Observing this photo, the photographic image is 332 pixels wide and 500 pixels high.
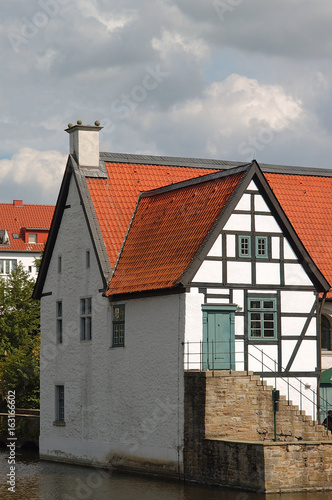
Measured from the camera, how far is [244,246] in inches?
1277

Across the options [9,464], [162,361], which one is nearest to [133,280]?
[162,361]

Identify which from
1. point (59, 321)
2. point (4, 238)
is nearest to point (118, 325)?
point (59, 321)

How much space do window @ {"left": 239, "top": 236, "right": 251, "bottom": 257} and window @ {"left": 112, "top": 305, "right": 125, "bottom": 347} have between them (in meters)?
4.69

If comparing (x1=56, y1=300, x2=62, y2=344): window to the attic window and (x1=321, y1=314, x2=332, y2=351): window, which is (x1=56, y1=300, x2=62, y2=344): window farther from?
the attic window

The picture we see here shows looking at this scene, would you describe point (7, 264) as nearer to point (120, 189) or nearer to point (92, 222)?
point (120, 189)

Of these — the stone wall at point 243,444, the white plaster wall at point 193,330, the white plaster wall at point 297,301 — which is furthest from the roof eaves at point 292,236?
the stone wall at point 243,444

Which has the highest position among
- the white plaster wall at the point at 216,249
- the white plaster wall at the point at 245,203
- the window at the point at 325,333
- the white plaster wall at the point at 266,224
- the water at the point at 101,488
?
the white plaster wall at the point at 245,203

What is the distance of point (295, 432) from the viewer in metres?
30.9

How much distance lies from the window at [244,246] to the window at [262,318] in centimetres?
138

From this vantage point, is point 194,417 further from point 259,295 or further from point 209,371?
point 259,295

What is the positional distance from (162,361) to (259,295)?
362 cm

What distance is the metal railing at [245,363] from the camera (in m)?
31.1

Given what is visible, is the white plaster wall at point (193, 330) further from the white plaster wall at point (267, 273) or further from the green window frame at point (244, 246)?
the white plaster wall at point (267, 273)

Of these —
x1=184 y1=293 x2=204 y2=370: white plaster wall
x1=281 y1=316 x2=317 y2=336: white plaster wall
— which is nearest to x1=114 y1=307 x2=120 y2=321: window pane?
x1=184 y1=293 x2=204 y2=370: white plaster wall
